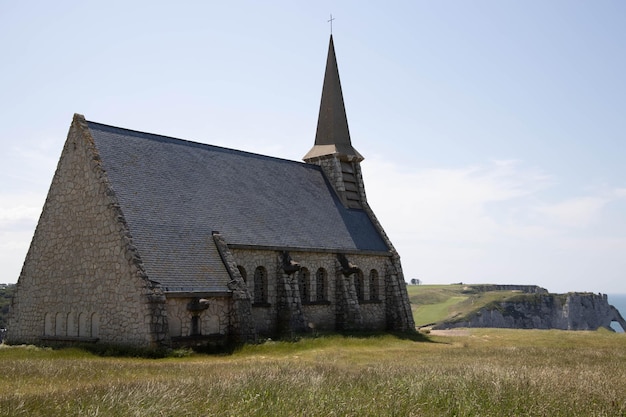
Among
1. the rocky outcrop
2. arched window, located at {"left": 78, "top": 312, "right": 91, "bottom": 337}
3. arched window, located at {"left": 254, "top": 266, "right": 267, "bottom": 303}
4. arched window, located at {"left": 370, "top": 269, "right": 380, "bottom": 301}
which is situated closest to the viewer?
arched window, located at {"left": 78, "top": 312, "right": 91, "bottom": 337}

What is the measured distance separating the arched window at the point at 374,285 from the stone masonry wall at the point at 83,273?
57.2 ft

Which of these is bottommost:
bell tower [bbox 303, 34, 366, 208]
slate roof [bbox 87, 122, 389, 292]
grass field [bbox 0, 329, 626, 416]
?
grass field [bbox 0, 329, 626, 416]

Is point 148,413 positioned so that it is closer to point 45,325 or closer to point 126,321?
point 126,321

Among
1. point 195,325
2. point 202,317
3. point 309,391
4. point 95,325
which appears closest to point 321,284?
point 202,317

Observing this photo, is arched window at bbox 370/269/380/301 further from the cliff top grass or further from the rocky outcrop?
the rocky outcrop

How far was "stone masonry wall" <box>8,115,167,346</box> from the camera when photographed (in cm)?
2545

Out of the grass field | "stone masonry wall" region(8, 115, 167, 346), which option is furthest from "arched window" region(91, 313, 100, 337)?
the grass field

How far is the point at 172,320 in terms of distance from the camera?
26031mm

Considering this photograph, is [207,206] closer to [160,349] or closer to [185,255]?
[185,255]

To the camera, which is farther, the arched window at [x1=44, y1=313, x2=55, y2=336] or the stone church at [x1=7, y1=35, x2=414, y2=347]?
the arched window at [x1=44, y1=313, x2=55, y2=336]

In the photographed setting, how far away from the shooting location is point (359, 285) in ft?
128

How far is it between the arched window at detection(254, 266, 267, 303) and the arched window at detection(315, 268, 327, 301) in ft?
13.6

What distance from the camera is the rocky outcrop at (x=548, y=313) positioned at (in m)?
100

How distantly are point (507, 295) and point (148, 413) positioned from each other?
107 meters
